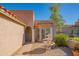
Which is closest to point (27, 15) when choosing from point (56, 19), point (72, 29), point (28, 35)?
point (28, 35)

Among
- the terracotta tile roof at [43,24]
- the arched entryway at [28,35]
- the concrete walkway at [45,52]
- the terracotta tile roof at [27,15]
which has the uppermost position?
the terracotta tile roof at [27,15]

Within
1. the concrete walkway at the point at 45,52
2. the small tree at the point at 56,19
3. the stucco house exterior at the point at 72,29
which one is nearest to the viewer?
the concrete walkway at the point at 45,52

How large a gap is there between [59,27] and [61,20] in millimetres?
718

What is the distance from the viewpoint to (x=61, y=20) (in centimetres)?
1504

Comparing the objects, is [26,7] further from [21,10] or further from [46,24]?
[46,24]

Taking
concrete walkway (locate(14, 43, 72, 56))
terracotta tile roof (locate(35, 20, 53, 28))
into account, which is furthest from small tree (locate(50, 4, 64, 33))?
concrete walkway (locate(14, 43, 72, 56))

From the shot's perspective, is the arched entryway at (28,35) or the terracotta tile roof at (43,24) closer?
the arched entryway at (28,35)

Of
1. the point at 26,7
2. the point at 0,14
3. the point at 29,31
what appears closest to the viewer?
the point at 0,14

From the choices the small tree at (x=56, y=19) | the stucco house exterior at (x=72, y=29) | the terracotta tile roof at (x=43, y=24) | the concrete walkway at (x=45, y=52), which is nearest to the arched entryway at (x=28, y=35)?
the terracotta tile roof at (x=43, y=24)

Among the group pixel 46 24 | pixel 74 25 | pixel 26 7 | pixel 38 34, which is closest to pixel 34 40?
pixel 38 34

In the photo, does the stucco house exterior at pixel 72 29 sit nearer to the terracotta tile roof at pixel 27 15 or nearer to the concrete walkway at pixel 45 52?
the terracotta tile roof at pixel 27 15

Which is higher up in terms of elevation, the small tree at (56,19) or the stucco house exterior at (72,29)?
the small tree at (56,19)

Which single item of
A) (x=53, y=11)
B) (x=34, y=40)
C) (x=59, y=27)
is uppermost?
(x=53, y=11)

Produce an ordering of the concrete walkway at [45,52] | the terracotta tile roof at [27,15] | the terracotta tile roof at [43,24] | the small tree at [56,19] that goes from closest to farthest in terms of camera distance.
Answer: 1. the concrete walkway at [45,52]
2. the terracotta tile roof at [27,15]
3. the small tree at [56,19]
4. the terracotta tile roof at [43,24]
